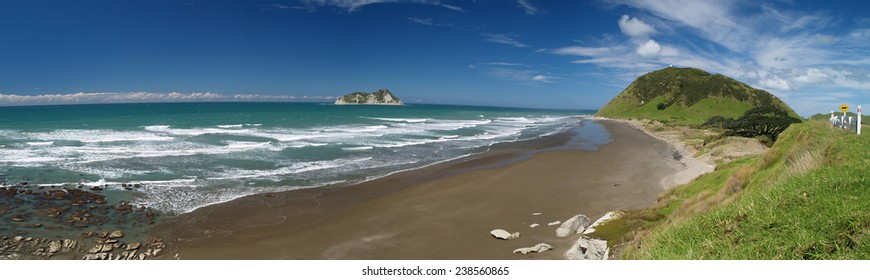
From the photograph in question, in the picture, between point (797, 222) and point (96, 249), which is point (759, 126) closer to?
point (797, 222)

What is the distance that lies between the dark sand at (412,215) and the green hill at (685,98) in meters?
68.4

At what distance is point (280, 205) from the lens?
15688 millimetres

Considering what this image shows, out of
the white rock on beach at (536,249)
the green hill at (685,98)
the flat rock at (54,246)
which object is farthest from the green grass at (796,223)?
the green hill at (685,98)

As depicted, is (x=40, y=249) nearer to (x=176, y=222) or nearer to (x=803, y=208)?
(x=176, y=222)

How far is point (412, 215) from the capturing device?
14.6 metres

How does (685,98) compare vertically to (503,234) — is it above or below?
above

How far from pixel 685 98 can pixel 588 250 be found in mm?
109205

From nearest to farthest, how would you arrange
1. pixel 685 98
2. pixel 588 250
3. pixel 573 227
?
pixel 588 250, pixel 573 227, pixel 685 98

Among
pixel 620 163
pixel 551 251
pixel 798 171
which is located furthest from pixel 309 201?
pixel 620 163

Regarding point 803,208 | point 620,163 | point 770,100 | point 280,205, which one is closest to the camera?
point 803,208

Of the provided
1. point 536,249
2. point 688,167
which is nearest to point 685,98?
point 688,167

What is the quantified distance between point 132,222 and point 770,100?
12383 centimetres

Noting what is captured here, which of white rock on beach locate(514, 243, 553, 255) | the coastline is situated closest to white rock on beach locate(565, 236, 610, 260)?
white rock on beach locate(514, 243, 553, 255)

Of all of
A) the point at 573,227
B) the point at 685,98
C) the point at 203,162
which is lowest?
the point at 573,227
